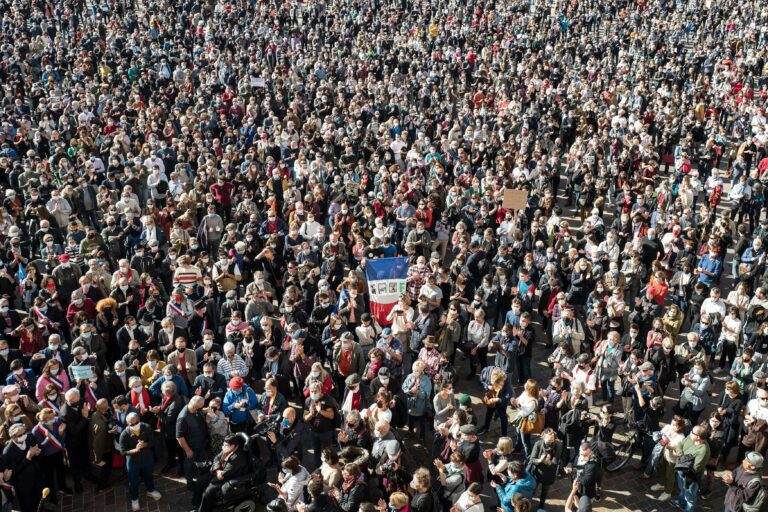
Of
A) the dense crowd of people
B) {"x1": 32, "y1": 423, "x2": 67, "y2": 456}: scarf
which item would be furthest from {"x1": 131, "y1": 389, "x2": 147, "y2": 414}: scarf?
{"x1": 32, "y1": 423, "x2": 67, "y2": 456}: scarf

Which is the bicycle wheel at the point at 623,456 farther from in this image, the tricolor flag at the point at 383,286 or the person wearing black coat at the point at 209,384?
the person wearing black coat at the point at 209,384

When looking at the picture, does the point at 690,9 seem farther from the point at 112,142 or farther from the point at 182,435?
the point at 182,435

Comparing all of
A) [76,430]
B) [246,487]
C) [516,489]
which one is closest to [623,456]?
[516,489]

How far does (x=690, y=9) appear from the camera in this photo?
34219 mm

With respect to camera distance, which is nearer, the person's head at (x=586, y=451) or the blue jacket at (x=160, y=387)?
the person's head at (x=586, y=451)

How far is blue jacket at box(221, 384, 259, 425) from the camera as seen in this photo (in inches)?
352

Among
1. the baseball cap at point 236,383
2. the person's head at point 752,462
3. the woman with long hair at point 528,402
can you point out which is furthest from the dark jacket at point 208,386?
the person's head at point 752,462

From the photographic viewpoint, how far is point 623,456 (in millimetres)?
9531

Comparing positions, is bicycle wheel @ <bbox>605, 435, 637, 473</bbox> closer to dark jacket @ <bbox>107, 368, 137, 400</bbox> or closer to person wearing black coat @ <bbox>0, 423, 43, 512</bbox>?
dark jacket @ <bbox>107, 368, 137, 400</bbox>

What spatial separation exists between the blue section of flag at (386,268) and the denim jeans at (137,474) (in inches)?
179

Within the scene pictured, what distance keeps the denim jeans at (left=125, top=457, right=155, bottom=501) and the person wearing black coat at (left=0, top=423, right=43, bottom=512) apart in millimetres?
963

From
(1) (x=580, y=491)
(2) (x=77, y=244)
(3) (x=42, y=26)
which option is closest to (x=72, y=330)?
(2) (x=77, y=244)

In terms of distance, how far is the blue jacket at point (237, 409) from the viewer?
893 cm

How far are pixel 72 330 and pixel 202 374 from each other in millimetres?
2726
